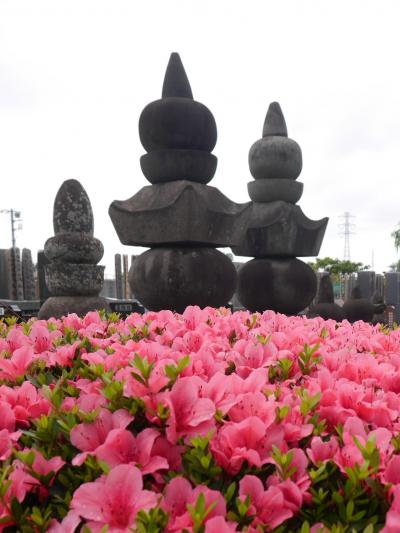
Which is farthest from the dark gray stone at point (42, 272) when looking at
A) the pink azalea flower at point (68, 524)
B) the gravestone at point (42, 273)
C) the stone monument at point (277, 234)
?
the pink azalea flower at point (68, 524)

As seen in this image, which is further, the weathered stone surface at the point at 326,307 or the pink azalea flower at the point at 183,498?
the weathered stone surface at the point at 326,307

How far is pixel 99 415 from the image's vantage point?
56.4 inches

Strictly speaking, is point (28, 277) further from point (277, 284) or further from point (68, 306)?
point (277, 284)

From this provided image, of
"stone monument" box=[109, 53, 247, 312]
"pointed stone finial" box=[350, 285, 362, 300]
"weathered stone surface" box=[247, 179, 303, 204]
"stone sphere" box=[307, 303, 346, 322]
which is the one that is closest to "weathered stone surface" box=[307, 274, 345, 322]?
"stone sphere" box=[307, 303, 346, 322]

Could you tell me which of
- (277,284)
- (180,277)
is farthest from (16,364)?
(277,284)

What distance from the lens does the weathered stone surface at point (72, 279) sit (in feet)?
25.3

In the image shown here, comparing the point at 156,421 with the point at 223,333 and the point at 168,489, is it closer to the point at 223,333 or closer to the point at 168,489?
the point at 168,489

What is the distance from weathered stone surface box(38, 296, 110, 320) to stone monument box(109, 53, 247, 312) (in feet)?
3.30

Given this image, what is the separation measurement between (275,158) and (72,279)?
4231 mm

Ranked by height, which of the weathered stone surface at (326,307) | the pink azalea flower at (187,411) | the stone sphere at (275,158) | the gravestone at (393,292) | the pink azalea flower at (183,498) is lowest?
the gravestone at (393,292)

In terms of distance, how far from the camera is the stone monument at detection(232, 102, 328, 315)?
8.62 metres

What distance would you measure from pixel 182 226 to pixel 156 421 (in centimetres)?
519

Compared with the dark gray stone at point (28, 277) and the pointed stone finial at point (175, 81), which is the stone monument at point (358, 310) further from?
the dark gray stone at point (28, 277)

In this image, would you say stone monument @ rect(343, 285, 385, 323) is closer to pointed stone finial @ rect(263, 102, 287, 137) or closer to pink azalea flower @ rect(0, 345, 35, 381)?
pointed stone finial @ rect(263, 102, 287, 137)
